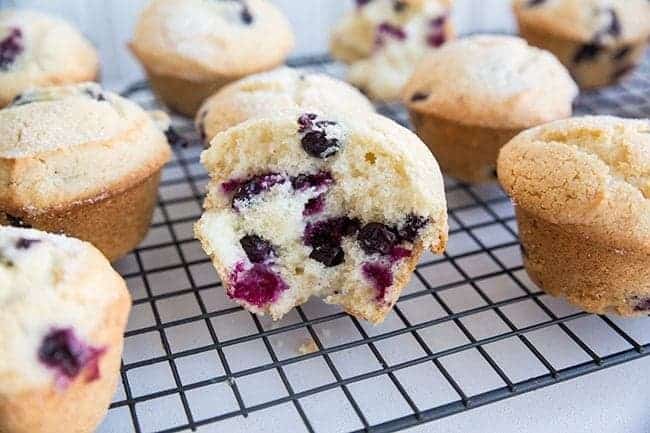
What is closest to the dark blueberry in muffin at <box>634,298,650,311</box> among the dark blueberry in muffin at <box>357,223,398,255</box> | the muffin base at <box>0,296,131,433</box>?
the dark blueberry in muffin at <box>357,223,398,255</box>

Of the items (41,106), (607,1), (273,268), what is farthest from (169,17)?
(607,1)

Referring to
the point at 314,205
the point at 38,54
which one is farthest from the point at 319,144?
the point at 38,54

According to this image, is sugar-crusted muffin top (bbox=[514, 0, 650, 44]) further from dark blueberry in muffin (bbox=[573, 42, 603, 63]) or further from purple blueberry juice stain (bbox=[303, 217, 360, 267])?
purple blueberry juice stain (bbox=[303, 217, 360, 267])

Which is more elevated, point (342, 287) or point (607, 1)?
point (607, 1)

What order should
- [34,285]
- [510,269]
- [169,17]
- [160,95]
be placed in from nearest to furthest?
1. [34,285]
2. [510,269]
3. [169,17]
4. [160,95]

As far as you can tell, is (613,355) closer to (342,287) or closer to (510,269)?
(510,269)

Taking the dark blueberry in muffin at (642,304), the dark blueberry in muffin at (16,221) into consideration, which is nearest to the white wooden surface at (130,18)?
the dark blueberry in muffin at (16,221)

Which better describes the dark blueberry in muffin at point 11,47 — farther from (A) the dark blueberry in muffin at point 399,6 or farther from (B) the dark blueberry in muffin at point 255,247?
(A) the dark blueberry in muffin at point 399,6
